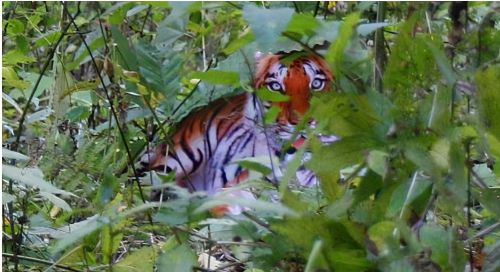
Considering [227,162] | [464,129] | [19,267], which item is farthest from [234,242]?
[19,267]

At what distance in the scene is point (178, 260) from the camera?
0.72 m

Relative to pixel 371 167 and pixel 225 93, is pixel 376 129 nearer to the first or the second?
pixel 371 167

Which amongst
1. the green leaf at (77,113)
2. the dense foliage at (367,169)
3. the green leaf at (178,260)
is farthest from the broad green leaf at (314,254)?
the green leaf at (77,113)

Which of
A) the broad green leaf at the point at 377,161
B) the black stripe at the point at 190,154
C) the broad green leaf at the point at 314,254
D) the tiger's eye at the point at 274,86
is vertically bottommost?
the black stripe at the point at 190,154

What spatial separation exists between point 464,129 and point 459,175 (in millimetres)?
60

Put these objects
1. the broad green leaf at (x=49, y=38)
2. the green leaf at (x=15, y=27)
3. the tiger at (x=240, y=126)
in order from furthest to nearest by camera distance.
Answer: the green leaf at (x=15, y=27) < the broad green leaf at (x=49, y=38) < the tiger at (x=240, y=126)

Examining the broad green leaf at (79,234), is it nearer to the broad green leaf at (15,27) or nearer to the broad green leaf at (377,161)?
the broad green leaf at (377,161)

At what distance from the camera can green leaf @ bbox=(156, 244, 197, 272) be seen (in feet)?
2.35

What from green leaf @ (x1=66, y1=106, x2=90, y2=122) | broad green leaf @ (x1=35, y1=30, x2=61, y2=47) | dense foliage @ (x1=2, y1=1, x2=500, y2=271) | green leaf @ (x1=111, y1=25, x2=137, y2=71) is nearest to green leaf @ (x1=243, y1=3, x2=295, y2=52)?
dense foliage @ (x1=2, y1=1, x2=500, y2=271)

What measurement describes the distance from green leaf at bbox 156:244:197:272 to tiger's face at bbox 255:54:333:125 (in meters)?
0.23

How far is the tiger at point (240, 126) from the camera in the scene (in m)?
0.89

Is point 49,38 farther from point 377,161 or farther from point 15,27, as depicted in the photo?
point 377,161

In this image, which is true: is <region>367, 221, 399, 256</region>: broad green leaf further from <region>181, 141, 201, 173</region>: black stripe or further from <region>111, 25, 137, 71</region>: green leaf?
<region>111, 25, 137, 71</region>: green leaf

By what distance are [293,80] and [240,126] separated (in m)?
0.08
